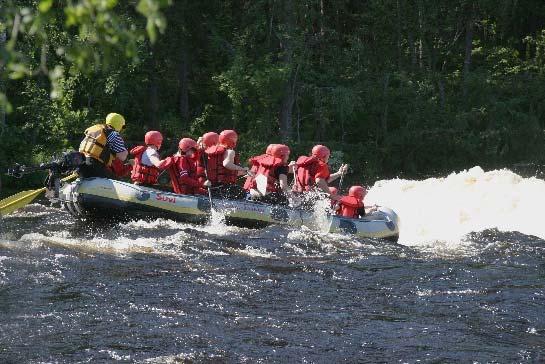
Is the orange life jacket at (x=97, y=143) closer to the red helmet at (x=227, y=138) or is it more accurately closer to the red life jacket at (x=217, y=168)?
the red life jacket at (x=217, y=168)

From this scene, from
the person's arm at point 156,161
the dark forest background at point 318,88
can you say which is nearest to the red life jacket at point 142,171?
the person's arm at point 156,161

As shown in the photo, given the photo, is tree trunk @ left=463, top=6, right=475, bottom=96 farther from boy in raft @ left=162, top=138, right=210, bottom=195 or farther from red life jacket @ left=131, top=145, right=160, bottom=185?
red life jacket @ left=131, top=145, right=160, bottom=185

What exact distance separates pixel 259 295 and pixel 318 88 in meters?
14.8

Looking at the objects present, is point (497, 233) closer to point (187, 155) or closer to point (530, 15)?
point (187, 155)

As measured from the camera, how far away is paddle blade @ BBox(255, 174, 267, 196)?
44.1ft

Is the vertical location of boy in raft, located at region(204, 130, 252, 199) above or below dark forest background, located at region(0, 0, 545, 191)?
below

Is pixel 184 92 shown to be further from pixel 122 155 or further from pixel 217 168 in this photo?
pixel 122 155

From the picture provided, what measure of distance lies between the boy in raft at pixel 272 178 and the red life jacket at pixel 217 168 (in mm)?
415

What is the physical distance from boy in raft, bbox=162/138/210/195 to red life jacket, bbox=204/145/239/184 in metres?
0.21

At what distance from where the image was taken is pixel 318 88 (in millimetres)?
23297

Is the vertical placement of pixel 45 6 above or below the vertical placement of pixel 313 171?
above

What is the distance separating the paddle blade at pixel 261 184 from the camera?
529 inches

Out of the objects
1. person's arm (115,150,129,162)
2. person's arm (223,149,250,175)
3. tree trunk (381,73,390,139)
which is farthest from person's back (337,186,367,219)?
tree trunk (381,73,390,139)

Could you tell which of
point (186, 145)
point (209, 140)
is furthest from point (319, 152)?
point (186, 145)
